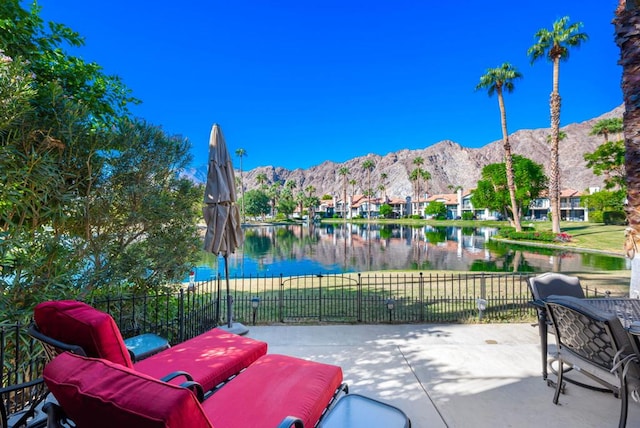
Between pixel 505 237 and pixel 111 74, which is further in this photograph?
pixel 505 237

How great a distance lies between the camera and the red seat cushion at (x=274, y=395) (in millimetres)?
2033

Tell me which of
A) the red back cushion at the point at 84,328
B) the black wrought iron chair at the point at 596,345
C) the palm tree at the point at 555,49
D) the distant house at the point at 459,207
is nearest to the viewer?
the red back cushion at the point at 84,328

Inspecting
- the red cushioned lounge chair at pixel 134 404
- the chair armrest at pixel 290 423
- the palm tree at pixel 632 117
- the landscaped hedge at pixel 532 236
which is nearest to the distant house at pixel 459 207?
the landscaped hedge at pixel 532 236

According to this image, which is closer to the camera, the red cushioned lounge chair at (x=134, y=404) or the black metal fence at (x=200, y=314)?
the red cushioned lounge chair at (x=134, y=404)

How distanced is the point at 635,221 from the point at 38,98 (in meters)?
7.88

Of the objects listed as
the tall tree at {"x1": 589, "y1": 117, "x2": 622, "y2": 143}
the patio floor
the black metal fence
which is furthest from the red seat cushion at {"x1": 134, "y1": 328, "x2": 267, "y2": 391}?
the tall tree at {"x1": 589, "y1": 117, "x2": 622, "y2": 143}

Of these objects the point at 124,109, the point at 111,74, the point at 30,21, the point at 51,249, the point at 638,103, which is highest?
the point at 30,21

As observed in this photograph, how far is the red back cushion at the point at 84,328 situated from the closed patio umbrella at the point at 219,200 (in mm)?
2842

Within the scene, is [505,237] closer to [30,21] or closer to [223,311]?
[223,311]

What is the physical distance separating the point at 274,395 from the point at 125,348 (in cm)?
109

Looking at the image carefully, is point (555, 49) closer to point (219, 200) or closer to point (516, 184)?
point (516, 184)

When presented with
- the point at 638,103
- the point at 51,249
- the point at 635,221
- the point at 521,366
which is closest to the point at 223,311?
the point at 51,249

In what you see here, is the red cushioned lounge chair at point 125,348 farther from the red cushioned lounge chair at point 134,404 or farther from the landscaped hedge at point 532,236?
the landscaped hedge at point 532,236

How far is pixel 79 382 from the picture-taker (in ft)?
3.88
